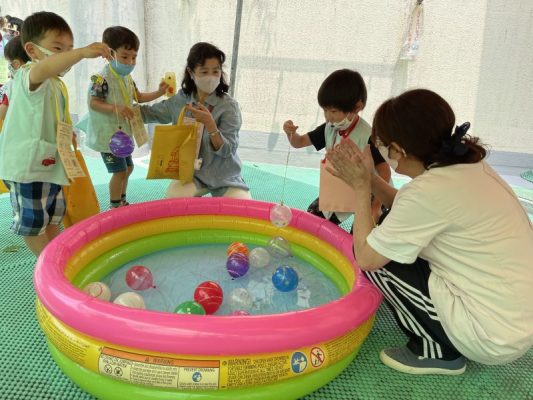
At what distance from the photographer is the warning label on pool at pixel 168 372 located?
1.49 metres

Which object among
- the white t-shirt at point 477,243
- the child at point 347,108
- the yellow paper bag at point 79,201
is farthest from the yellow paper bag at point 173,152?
the white t-shirt at point 477,243

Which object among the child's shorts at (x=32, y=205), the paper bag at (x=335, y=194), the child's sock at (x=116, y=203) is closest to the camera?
the child's shorts at (x=32, y=205)

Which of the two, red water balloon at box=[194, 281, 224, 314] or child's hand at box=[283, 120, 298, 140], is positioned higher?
child's hand at box=[283, 120, 298, 140]

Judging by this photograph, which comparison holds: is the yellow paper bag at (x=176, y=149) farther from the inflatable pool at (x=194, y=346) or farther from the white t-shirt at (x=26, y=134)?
the inflatable pool at (x=194, y=346)

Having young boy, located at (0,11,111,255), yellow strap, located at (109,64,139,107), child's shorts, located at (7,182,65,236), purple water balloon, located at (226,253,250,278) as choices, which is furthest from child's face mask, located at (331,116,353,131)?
child's shorts, located at (7,182,65,236)

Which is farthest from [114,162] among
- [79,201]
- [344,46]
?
[344,46]

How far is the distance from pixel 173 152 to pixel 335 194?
1.29 m

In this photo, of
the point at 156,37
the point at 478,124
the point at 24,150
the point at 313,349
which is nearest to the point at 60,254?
the point at 24,150

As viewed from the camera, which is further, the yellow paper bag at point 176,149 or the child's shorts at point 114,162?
the child's shorts at point 114,162

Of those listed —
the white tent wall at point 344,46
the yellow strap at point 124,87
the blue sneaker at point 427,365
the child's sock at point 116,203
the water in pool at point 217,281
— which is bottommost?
the blue sneaker at point 427,365

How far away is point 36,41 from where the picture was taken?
2.21 m

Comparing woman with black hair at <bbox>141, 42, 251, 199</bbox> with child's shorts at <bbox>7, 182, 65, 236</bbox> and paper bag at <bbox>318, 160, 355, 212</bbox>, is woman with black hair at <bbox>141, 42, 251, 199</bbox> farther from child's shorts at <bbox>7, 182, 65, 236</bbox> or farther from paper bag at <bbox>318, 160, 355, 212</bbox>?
child's shorts at <bbox>7, 182, 65, 236</bbox>

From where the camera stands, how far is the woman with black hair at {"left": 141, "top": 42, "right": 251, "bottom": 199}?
2.93 meters

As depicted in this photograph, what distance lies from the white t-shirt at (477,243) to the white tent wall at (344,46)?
11.2 ft
